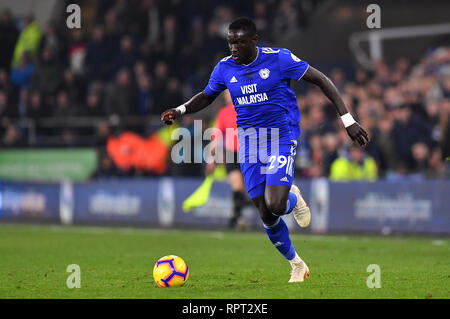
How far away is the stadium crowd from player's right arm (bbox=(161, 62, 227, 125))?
7037 millimetres

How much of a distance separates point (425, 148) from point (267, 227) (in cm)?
774

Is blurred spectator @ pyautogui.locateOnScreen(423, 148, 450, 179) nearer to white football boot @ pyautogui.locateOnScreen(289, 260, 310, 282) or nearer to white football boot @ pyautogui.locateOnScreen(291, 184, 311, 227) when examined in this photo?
white football boot @ pyautogui.locateOnScreen(291, 184, 311, 227)

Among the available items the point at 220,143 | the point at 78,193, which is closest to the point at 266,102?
the point at 220,143

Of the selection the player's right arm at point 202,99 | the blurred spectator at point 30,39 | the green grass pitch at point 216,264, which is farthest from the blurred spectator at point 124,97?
the player's right arm at point 202,99

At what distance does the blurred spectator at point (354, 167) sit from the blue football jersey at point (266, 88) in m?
7.44

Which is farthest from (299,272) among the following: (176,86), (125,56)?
→ (125,56)

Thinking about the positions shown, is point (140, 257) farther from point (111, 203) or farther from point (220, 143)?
point (111, 203)

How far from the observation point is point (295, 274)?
27.4 ft

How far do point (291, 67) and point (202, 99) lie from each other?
1066 millimetres

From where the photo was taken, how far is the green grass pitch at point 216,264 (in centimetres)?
759

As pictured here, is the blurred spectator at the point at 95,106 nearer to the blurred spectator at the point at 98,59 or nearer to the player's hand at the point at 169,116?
the blurred spectator at the point at 98,59

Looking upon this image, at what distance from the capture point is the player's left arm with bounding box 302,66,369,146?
7777 mm

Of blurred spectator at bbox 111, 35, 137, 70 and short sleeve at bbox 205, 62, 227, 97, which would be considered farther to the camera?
blurred spectator at bbox 111, 35, 137, 70

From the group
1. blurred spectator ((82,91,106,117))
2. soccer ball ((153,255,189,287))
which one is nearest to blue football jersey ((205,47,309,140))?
soccer ball ((153,255,189,287))
